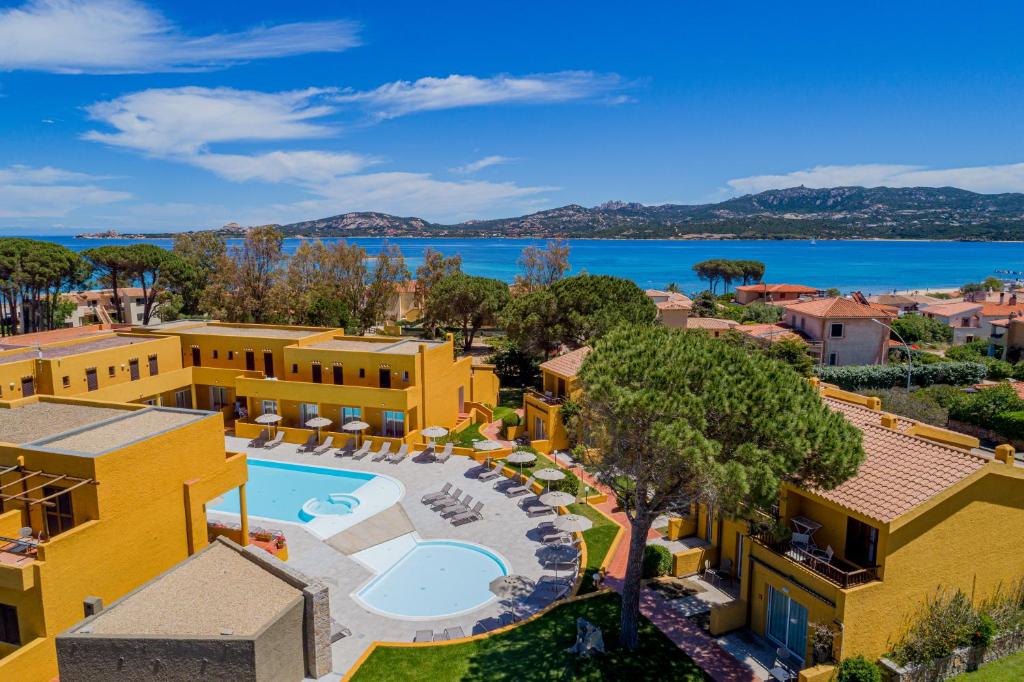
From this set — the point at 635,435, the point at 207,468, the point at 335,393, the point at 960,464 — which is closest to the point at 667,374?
→ the point at 635,435

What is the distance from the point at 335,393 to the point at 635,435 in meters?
22.0

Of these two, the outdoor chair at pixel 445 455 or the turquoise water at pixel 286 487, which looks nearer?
the turquoise water at pixel 286 487

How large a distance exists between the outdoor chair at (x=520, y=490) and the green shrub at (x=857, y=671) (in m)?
14.5

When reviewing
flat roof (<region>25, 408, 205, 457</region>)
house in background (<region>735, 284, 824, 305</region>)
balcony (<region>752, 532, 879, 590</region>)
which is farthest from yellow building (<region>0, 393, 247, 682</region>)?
house in background (<region>735, 284, 824, 305</region>)

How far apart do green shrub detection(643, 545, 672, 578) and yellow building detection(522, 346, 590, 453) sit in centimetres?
1098

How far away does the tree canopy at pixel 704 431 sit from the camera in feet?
44.0

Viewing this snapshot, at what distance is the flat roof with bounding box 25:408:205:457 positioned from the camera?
1673cm

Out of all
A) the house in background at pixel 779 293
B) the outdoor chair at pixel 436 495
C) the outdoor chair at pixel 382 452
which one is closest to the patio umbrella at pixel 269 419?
Result: the outdoor chair at pixel 382 452

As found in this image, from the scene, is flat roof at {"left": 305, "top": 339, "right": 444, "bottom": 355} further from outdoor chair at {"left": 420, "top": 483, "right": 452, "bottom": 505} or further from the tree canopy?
the tree canopy

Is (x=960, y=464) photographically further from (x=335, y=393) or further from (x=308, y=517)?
(x=335, y=393)

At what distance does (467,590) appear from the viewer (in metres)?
19.8

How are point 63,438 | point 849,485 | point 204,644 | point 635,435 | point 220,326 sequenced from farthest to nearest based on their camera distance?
point 220,326 → point 63,438 → point 849,485 → point 635,435 → point 204,644

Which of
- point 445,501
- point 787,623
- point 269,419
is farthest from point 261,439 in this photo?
point 787,623

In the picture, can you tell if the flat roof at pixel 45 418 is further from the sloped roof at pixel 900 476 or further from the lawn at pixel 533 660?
the sloped roof at pixel 900 476
